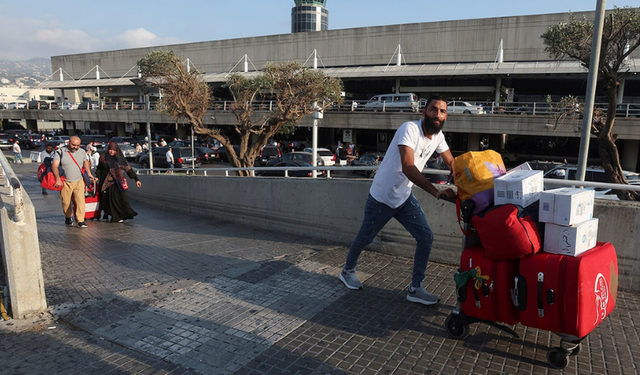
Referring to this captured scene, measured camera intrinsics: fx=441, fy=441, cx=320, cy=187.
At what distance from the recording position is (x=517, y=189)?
3.03 m

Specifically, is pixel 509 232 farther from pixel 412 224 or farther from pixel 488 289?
pixel 412 224

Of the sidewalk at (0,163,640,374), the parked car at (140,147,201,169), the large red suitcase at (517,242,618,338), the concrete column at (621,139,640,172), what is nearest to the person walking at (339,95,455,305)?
the sidewalk at (0,163,640,374)

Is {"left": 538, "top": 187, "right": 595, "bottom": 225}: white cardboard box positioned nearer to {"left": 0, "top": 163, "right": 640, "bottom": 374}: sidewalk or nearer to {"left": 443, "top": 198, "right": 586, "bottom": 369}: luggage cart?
{"left": 443, "top": 198, "right": 586, "bottom": 369}: luggage cart

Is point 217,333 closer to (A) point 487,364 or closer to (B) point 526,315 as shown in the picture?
(A) point 487,364

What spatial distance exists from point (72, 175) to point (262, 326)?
18.9ft

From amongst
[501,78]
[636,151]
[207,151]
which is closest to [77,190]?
[207,151]

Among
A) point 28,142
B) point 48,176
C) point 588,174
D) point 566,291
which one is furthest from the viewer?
point 28,142

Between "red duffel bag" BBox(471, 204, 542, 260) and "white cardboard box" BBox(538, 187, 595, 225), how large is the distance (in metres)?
0.11

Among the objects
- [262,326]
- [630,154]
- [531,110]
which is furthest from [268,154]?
[262,326]

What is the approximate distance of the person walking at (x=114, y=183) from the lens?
8.41 m

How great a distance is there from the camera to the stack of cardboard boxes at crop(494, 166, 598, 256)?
115 inches

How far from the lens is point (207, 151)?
33.8m

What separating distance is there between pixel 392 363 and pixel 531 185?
5.32 ft

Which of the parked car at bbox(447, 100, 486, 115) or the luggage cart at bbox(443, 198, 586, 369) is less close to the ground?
the parked car at bbox(447, 100, 486, 115)
